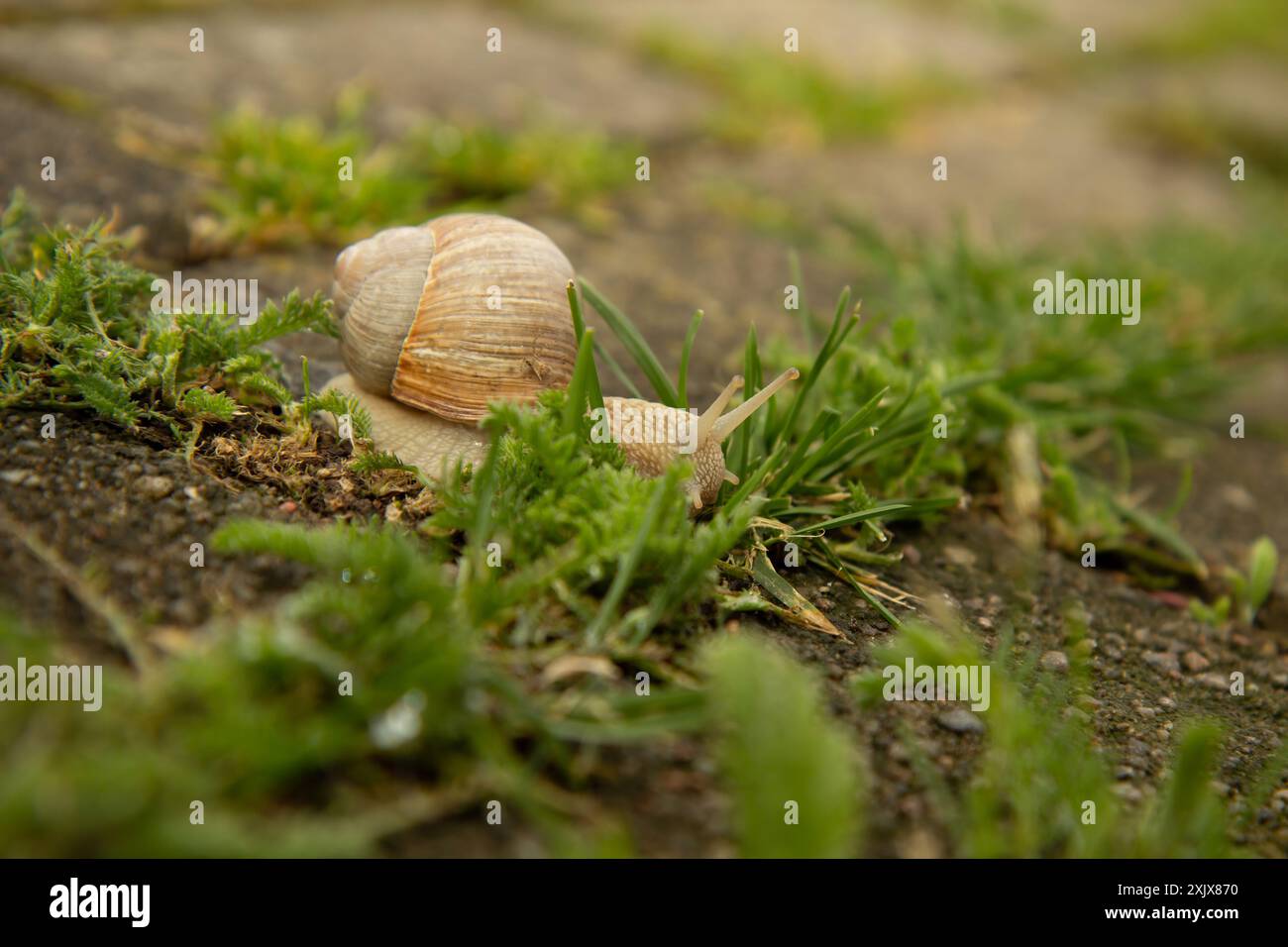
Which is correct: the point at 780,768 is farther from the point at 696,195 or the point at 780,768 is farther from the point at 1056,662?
the point at 696,195

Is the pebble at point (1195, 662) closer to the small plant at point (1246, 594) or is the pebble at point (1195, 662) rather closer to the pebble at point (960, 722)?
the small plant at point (1246, 594)

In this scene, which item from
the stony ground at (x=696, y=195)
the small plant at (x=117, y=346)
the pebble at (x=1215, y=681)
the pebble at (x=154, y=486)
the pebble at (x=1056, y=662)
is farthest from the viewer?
the pebble at (x=1215, y=681)

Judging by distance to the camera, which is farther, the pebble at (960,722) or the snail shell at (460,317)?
the snail shell at (460,317)

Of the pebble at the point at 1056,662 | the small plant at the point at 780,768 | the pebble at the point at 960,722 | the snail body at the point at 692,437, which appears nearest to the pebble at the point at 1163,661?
the pebble at the point at 1056,662

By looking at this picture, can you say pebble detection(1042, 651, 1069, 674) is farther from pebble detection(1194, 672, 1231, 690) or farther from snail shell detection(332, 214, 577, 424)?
snail shell detection(332, 214, 577, 424)

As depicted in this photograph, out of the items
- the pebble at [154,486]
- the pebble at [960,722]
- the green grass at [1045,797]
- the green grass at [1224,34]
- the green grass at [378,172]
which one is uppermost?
the green grass at [1224,34]

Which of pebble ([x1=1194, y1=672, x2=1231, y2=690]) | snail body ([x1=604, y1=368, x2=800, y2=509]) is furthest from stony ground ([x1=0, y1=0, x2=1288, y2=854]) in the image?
Answer: snail body ([x1=604, y1=368, x2=800, y2=509])
